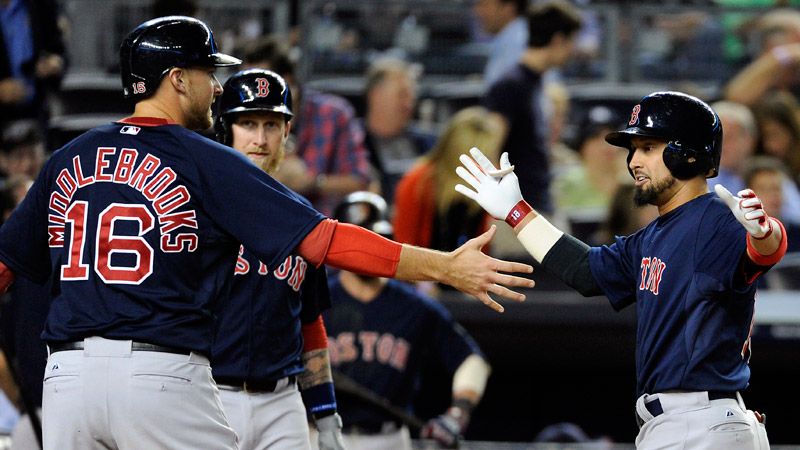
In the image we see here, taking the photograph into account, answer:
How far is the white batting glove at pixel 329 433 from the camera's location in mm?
4598

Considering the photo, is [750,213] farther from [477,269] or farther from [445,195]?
[445,195]

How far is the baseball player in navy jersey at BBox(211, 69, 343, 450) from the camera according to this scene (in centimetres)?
428

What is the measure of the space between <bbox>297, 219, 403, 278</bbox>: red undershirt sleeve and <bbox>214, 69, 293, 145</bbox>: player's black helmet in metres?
1.22

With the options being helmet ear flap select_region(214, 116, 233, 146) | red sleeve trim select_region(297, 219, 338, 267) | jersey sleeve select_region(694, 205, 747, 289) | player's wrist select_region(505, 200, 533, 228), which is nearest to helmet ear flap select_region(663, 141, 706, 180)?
jersey sleeve select_region(694, 205, 747, 289)

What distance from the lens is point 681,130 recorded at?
12.8ft

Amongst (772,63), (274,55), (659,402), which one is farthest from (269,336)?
(772,63)

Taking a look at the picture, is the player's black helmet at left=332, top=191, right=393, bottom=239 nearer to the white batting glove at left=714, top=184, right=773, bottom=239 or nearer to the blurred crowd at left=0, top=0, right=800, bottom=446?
the blurred crowd at left=0, top=0, right=800, bottom=446

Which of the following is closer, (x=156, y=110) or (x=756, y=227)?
(x=756, y=227)

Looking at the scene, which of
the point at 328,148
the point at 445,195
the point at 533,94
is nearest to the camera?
the point at 445,195

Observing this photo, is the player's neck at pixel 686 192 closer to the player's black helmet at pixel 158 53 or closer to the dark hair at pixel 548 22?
the player's black helmet at pixel 158 53

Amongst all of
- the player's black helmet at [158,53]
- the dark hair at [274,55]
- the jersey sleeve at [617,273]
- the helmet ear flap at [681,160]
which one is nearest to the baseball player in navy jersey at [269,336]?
the player's black helmet at [158,53]

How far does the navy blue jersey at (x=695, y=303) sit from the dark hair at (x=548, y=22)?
345 centimetres

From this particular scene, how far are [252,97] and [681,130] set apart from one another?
61.0 inches

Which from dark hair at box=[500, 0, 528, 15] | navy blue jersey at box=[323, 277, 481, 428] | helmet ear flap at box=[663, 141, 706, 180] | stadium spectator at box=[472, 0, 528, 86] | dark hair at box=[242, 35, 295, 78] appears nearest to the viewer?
helmet ear flap at box=[663, 141, 706, 180]
